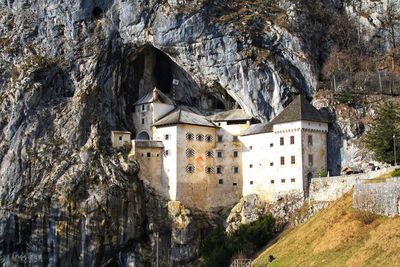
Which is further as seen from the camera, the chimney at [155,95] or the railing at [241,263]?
the chimney at [155,95]

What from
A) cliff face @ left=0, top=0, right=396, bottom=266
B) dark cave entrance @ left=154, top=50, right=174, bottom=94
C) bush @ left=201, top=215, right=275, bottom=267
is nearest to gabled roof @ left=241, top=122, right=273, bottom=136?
cliff face @ left=0, top=0, right=396, bottom=266

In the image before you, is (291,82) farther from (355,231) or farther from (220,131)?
(355,231)

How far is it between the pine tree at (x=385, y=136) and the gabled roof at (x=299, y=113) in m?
9.08

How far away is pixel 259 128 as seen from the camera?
94.1m

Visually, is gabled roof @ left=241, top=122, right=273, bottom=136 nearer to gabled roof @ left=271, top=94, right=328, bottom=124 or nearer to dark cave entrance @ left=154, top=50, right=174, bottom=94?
gabled roof @ left=271, top=94, right=328, bottom=124

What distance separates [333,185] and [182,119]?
22.4 metres

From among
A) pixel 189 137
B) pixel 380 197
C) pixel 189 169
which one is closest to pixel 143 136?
pixel 189 137

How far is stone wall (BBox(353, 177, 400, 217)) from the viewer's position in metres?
64.2

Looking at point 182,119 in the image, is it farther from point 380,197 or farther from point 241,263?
point 380,197

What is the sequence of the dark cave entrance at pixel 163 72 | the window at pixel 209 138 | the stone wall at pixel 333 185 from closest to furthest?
the stone wall at pixel 333 185, the window at pixel 209 138, the dark cave entrance at pixel 163 72

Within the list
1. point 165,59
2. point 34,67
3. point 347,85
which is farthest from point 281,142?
point 34,67

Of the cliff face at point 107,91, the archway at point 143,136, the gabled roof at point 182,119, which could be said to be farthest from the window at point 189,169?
the archway at point 143,136

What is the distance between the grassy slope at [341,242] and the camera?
58875mm

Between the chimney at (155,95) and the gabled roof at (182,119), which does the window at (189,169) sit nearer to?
the gabled roof at (182,119)
